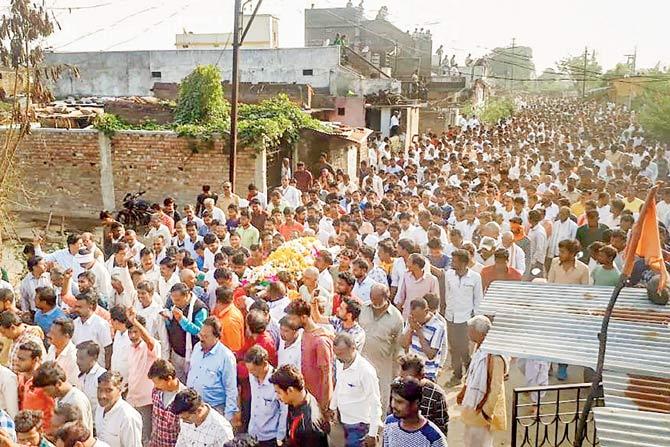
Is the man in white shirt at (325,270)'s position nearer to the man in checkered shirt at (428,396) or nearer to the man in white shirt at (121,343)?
the man in white shirt at (121,343)

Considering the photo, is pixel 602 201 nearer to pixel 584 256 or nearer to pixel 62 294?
pixel 584 256

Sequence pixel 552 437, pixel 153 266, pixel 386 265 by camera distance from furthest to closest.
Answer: pixel 386 265 → pixel 153 266 → pixel 552 437

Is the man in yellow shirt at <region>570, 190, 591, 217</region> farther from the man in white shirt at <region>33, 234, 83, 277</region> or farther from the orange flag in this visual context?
the man in white shirt at <region>33, 234, 83, 277</region>

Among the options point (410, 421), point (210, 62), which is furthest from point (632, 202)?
point (210, 62)

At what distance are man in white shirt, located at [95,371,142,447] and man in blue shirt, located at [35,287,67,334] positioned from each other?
2.03 meters

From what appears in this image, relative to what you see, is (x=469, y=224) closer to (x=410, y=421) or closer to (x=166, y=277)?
(x=166, y=277)

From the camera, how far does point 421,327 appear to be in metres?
5.68

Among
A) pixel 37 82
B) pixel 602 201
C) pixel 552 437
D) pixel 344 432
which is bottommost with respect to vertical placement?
pixel 552 437

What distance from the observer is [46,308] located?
615cm

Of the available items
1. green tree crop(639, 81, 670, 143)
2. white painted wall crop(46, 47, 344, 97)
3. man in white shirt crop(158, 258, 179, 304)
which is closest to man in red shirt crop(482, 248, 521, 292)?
man in white shirt crop(158, 258, 179, 304)

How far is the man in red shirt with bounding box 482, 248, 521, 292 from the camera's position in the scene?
7355mm

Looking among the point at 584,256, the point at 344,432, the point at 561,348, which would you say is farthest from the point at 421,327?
the point at 584,256

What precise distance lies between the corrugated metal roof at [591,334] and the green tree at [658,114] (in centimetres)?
2482

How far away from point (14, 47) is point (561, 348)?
9.90 meters
